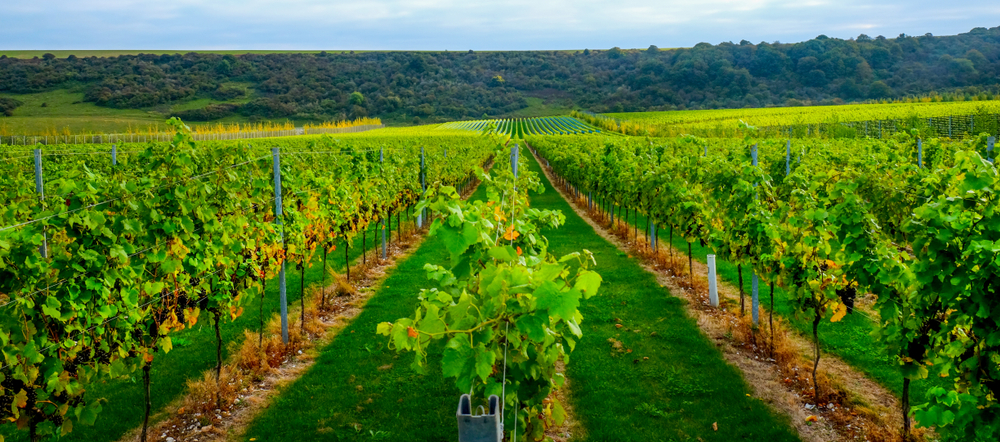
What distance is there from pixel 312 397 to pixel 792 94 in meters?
104

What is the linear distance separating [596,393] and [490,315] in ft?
13.1

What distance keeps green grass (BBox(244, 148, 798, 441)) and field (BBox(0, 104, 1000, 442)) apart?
0.03 m

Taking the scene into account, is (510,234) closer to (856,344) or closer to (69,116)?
(856,344)

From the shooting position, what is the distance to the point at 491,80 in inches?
4862

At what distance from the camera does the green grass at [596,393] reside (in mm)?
5734

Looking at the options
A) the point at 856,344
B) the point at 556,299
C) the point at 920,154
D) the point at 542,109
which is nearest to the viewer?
the point at 556,299

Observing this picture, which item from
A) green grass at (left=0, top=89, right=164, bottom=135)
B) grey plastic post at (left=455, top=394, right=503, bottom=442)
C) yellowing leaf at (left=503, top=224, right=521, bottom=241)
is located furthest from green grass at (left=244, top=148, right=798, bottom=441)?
green grass at (left=0, top=89, right=164, bottom=135)

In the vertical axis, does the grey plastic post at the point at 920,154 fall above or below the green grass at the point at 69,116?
below

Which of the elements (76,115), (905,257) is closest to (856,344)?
(905,257)

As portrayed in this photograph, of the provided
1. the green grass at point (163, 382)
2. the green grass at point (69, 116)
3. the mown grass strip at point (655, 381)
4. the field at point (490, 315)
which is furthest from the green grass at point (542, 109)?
the green grass at point (163, 382)

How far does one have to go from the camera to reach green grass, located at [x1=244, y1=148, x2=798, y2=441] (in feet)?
18.8

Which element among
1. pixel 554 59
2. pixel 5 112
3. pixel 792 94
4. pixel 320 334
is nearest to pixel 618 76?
pixel 554 59

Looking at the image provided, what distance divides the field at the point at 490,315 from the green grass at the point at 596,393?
0.10 ft

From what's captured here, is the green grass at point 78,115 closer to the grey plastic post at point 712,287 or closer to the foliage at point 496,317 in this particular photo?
the grey plastic post at point 712,287
